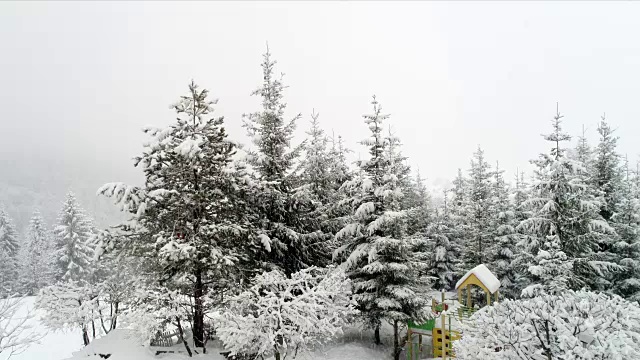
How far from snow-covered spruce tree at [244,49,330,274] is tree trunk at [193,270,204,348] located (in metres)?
3.71

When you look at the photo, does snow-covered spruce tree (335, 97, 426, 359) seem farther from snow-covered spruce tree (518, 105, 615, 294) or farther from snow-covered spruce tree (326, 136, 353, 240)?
snow-covered spruce tree (518, 105, 615, 294)

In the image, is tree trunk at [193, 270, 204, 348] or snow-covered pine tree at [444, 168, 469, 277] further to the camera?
snow-covered pine tree at [444, 168, 469, 277]

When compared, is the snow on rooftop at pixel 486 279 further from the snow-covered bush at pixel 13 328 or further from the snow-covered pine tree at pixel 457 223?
the snow-covered bush at pixel 13 328

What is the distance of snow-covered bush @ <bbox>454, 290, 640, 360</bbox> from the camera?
793 centimetres

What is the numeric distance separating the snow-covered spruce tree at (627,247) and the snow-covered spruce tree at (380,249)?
12061mm

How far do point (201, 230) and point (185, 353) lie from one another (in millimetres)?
5349

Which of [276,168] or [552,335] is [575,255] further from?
[276,168]

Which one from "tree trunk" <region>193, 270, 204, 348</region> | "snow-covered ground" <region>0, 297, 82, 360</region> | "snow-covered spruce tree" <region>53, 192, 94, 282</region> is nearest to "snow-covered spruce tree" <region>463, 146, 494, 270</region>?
"tree trunk" <region>193, 270, 204, 348</region>

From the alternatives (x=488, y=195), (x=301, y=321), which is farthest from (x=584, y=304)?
(x=488, y=195)

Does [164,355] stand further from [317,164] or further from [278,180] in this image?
[317,164]

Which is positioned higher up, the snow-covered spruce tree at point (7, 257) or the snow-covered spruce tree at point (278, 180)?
the snow-covered spruce tree at point (278, 180)

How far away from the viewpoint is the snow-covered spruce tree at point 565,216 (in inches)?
796

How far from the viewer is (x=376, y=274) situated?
1970 centimetres

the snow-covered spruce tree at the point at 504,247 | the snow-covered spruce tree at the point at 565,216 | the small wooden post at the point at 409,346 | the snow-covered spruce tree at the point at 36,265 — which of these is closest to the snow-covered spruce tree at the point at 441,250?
the snow-covered spruce tree at the point at 504,247
